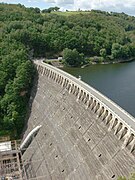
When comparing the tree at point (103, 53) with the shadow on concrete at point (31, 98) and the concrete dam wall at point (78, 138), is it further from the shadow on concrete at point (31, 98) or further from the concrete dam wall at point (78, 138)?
the concrete dam wall at point (78, 138)

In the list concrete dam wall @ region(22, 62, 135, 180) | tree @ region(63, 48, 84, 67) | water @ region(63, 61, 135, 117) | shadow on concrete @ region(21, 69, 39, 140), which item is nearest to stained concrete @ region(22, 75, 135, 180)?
concrete dam wall @ region(22, 62, 135, 180)

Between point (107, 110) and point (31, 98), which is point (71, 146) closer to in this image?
point (107, 110)

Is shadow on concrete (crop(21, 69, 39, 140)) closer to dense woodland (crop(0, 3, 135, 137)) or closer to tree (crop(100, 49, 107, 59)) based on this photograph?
dense woodland (crop(0, 3, 135, 137))

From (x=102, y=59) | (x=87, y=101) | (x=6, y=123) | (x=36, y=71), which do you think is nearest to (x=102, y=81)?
(x=36, y=71)

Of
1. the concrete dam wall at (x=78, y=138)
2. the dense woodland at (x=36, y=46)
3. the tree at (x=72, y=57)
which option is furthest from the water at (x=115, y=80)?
the concrete dam wall at (x=78, y=138)

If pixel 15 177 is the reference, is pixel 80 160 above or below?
above

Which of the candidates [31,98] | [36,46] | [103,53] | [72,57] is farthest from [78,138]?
[103,53]

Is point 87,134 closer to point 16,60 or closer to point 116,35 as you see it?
point 16,60
